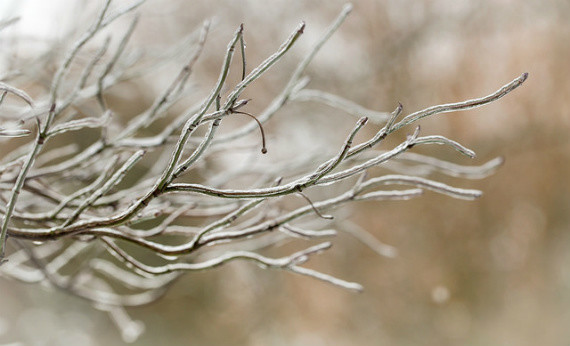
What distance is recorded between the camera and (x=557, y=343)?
3996 mm

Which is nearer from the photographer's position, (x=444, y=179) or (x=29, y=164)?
(x=29, y=164)

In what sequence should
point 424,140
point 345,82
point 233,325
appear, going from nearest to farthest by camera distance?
1. point 424,140
2. point 345,82
3. point 233,325

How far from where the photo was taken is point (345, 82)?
4258 mm

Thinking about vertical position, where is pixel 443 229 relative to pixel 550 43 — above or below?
below

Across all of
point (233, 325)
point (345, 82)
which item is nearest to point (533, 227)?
point (345, 82)

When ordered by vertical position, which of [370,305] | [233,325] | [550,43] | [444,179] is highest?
[550,43]

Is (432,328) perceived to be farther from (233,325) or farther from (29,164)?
(29,164)

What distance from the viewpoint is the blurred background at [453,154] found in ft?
13.3

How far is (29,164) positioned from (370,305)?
3.94 m

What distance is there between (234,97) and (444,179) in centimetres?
372


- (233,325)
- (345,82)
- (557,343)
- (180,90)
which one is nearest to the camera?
(180,90)

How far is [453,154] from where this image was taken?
3.87m

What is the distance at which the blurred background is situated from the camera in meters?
4.06

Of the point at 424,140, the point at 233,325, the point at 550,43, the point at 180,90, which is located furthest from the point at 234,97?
the point at 233,325
